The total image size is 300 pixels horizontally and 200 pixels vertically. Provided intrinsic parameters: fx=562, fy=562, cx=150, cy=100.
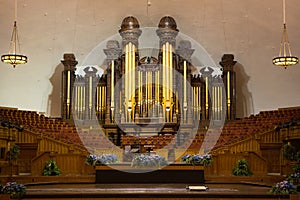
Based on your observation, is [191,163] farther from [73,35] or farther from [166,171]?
[73,35]

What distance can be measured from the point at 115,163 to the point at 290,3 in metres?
9.23

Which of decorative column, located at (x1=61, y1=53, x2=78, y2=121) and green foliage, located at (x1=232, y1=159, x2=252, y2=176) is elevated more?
decorative column, located at (x1=61, y1=53, x2=78, y2=121)

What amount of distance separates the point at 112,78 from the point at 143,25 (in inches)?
96.5

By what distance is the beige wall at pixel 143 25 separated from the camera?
18.2m

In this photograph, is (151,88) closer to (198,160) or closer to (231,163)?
(231,163)

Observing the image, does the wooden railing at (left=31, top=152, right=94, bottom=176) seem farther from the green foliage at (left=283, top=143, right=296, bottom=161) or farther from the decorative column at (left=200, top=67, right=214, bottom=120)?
the decorative column at (left=200, top=67, right=214, bottom=120)

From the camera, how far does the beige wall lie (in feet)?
59.7

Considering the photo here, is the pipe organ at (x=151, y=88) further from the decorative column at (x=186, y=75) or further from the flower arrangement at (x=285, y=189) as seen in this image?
the flower arrangement at (x=285, y=189)

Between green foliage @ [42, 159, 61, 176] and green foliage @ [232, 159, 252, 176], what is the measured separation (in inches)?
155

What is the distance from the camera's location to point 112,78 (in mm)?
18406

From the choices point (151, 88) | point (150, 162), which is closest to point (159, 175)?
point (150, 162)

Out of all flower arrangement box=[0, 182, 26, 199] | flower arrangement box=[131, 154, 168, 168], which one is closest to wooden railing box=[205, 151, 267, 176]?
flower arrangement box=[131, 154, 168, 168]

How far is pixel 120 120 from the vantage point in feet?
58.8

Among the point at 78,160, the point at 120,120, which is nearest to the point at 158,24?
the point at 120,120
